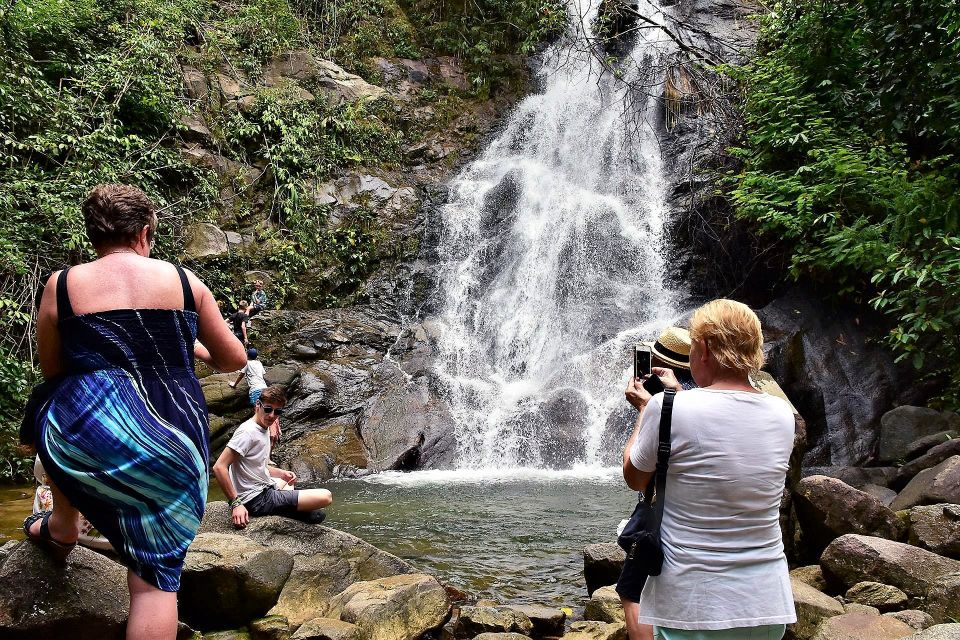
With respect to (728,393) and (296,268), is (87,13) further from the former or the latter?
(728,393)

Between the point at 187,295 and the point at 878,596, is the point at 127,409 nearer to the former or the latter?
the point at 187,295

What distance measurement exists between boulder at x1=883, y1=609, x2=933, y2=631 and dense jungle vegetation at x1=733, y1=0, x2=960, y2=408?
4.14m

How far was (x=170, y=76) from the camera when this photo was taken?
14.4 metres

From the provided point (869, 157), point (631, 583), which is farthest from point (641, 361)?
point (869, 157)

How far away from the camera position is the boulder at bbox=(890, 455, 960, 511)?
18.3ft

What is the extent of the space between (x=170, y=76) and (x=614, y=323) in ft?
34.4

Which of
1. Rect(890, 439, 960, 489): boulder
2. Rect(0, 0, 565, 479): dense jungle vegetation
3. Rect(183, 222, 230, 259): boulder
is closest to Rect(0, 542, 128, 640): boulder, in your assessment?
Rect(0, 0, 565, 479): dense jungle vegetation

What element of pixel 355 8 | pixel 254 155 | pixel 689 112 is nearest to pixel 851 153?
pixel 689 112

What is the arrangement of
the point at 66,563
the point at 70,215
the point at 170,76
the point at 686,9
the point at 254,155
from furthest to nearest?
1. the point at 686,9
2. the point at 254,155
3. the point at 170,76
4. the point at 70,215
5. the point at 66,563

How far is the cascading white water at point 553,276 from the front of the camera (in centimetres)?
1147

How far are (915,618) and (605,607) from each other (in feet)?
5.51

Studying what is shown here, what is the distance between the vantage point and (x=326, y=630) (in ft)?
12.2

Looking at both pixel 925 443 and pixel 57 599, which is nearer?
pixel 57 599

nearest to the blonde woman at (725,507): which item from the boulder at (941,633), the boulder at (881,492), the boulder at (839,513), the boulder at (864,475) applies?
the boulder at (941,633)
